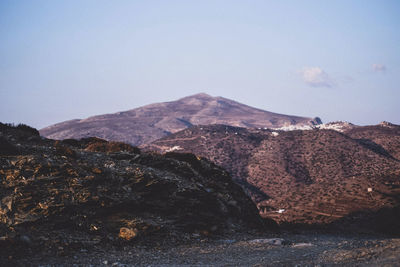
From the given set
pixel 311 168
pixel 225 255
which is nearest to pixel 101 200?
pixel 225 255

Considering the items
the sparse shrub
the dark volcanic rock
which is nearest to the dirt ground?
the dark volcanic rock

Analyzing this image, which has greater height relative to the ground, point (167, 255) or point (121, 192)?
point (121, 192)

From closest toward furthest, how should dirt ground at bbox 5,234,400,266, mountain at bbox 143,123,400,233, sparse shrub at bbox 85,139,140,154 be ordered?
dirt ground at bbox 5,234,400,266 → sparse shrub at bbox 85,139,140,154 → mountain at bbox 143,123,400,233

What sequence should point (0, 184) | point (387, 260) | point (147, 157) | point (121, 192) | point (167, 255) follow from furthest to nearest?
point (147, 157) → point (121, 192) → point (0, 184) → point (167, 255) → point (387, 260)

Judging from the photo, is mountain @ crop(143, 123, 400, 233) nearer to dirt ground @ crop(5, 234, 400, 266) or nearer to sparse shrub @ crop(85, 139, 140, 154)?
sparse shrub @ crop(85, 139, 140, 154)

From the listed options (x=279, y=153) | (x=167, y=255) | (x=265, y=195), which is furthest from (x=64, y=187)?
(x=279, y=153)

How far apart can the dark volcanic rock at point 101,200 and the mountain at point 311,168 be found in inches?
443

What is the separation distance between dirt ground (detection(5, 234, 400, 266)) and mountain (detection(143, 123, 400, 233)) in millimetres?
15794

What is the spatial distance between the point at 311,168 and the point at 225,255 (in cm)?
7104

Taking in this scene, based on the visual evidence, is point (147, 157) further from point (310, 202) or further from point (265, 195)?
point (265, 195)

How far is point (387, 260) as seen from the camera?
1012 cm

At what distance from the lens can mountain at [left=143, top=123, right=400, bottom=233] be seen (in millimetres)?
41031

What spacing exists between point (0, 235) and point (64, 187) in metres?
4.20

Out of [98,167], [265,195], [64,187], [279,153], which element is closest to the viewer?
[64,187]
